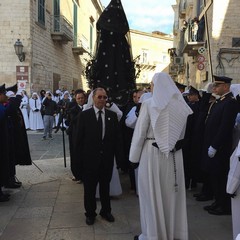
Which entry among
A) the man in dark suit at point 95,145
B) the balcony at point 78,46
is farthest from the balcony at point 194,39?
the man in dark suit at point 95,145

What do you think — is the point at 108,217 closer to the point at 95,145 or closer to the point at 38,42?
the point at 95,145

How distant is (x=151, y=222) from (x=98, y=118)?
153 centimetres

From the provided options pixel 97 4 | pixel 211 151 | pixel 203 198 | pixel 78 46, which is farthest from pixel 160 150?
pixel 97 4

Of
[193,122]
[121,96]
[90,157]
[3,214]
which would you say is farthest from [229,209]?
[3,214]

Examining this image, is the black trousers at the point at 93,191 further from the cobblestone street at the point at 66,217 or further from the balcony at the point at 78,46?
the balcony at the point at 78,46

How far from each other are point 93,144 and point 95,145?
0.03 m

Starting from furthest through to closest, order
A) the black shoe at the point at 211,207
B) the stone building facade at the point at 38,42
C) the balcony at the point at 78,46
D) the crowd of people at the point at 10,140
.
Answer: the balcony at the point at 78,46 < the stone building facade at the point at 38,42 < the crowd of people at the point at 10,140 < the black shoe at the point at 211,207

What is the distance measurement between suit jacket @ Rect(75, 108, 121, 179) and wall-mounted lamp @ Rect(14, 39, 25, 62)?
1282 cm

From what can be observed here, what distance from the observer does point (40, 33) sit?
1820 cm

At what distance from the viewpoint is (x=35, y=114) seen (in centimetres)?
Result: 1647

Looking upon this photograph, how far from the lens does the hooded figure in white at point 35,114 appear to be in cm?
1630

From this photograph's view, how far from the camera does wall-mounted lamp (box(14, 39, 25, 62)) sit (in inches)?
640

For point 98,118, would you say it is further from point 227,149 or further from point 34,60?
point 34,60

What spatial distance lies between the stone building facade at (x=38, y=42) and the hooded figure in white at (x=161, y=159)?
45.7 feet
